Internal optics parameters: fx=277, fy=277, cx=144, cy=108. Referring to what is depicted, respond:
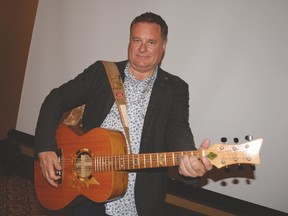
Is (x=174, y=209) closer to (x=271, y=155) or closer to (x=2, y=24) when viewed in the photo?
(x=271, y=155)

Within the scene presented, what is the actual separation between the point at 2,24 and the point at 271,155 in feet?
12.6

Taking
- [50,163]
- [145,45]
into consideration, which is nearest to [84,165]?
[50,163]

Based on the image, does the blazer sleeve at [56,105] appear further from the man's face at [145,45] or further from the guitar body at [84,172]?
the man's face at [145,45]

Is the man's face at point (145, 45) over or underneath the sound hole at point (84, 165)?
over

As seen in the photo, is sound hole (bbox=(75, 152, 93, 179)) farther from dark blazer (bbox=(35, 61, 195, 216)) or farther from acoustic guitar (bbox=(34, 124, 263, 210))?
dark blazer (bbox=(35, 61, 195, 216))

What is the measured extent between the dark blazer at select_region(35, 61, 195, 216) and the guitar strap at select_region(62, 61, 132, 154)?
5cm

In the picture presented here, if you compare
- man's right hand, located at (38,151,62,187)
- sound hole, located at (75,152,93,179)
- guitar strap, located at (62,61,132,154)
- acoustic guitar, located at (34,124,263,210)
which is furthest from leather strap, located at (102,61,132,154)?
man's right hand, located at (38,151,62,187)

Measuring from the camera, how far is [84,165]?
197cm

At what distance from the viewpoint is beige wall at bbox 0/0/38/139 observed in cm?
400

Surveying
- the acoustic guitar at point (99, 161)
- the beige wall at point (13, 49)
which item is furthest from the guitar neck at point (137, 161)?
the beige wall at point (13, 49)

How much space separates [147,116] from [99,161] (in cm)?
45

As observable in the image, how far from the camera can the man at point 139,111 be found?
194 centimetres

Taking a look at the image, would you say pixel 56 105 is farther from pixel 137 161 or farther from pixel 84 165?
pixel 137 161

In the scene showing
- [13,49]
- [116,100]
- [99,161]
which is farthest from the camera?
[13,49]
